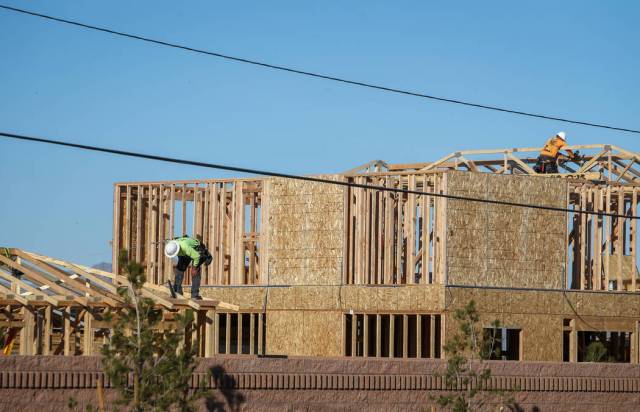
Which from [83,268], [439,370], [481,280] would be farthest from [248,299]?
[439,370]

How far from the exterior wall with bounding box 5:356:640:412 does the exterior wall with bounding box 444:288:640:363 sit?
17.5ft

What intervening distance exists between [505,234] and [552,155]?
4.28 meters

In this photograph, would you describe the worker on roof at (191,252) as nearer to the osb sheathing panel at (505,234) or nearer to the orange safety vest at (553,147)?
the osb sheathing panel at (505,234)

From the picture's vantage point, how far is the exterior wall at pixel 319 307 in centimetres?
2667

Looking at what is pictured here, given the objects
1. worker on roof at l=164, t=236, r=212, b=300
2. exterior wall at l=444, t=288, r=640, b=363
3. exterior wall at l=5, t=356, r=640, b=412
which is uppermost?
worker on roof at l=164, t=236, r=212, b=300

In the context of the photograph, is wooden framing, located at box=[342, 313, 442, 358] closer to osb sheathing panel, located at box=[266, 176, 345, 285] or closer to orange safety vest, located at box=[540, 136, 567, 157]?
osb sheathing panel, located at box=[266, 176, 345, 285]

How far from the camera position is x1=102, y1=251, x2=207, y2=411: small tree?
1478 cm

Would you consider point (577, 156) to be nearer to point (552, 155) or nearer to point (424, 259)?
point (552, 155)

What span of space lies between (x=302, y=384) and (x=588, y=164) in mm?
15144

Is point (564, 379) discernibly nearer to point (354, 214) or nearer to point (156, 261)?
point (354, 214)

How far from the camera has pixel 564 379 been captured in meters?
20.6

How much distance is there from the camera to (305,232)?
28.9 metres

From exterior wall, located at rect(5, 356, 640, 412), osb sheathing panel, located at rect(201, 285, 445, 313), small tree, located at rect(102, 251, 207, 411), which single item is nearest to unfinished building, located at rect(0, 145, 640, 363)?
osb sheathing panel, located at rect(201, 285, 445, 313)

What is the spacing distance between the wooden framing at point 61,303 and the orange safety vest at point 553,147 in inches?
522
